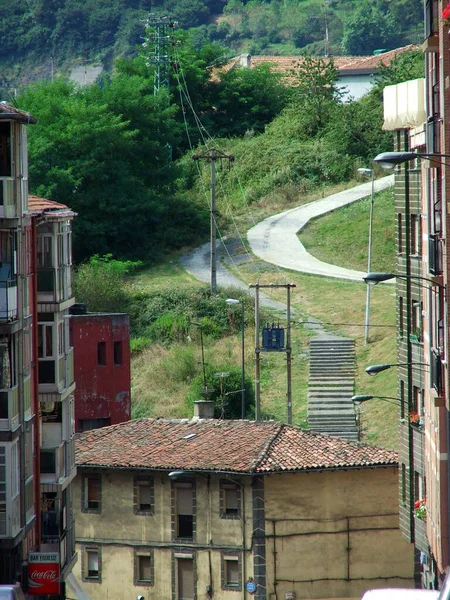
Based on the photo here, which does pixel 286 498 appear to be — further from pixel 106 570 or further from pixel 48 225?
pixel 48 225

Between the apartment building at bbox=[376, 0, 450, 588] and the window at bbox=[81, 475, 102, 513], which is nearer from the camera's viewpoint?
the apartment building at bbox=[376, 0, 450, 588]

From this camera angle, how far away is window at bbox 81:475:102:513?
44.9 metres

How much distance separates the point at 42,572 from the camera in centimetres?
3219

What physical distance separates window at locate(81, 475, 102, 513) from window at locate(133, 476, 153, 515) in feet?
3.97

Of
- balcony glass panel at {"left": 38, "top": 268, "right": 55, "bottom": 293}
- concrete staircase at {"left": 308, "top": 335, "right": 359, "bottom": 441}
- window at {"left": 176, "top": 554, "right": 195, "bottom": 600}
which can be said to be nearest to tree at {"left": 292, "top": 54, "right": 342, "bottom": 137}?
concrete staircase at {"left": 308, "top": 335, "right": 359, "bottom": 441}

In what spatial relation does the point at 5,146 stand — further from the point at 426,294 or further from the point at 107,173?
the point at 107,173

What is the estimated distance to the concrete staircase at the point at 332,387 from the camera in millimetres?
54062

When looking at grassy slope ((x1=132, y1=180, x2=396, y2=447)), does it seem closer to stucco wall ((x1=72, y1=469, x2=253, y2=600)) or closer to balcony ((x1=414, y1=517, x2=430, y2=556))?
stucco wall ((x1=72, y1=469, x2=253, y2=600))

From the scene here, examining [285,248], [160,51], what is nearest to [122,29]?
[160,51]

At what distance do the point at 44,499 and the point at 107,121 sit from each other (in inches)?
1683

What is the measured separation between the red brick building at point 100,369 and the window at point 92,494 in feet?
28.9

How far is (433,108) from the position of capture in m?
30.6

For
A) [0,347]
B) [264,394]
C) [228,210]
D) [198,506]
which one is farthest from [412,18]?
[0,347]

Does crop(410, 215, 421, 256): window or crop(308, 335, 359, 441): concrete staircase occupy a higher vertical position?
crop(410, 215, 421, 256): window
